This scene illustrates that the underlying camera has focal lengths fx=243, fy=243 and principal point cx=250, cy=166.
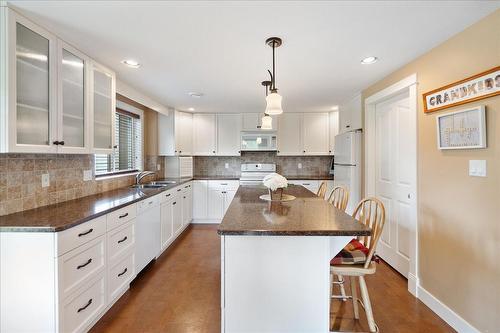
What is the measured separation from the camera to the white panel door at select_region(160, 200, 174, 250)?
10.5ft

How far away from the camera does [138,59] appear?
233 cm

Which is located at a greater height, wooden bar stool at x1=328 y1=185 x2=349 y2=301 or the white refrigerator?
the white refrigerator

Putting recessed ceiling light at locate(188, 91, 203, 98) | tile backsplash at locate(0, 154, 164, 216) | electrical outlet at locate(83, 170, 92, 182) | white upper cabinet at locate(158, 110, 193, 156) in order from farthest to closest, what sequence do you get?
white upper cabinet at locate(158, 110, 193, 156) < recessed ceiling light at locate(188, 91, 203, 98) < electrical outlet at locate(83, 170, 92, 182) < tile backsplash at locate(0, 154, 164, 216)

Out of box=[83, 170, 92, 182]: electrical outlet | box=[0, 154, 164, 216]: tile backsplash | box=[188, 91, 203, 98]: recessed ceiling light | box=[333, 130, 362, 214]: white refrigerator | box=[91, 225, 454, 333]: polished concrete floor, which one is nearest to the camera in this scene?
box=[0, 154, 164, 216]: tile backsplash

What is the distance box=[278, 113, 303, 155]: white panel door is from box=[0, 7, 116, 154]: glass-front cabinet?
10.5 feet

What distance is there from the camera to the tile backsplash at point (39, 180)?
1720 mm

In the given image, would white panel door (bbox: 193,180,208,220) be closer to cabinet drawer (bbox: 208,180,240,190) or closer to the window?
cabinet drawer (bbox: 208,180,240,190)

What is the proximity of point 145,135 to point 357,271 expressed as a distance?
3.92m

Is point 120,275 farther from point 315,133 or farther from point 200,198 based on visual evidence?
point 315,133

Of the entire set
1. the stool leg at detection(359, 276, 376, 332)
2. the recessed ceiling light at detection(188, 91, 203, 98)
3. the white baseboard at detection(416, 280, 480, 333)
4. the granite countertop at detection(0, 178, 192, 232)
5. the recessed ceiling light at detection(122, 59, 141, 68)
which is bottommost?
the white baseboard at detection(416, 280, 480, 333)

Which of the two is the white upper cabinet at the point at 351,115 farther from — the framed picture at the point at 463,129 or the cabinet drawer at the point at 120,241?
the cabinet drawer at the point at 120,241

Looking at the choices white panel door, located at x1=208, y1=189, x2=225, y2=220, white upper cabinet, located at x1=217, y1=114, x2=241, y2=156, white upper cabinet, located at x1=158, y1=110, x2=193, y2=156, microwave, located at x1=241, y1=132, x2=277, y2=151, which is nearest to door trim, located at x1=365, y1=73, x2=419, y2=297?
microwave, located at x1=241, y1=132, x2=277, y2=151

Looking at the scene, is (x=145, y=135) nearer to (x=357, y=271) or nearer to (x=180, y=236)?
(x=180, y=236)

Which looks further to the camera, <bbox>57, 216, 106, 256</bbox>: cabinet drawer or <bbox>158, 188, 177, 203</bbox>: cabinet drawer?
<bbox>158, 188, 177, 203</bbox>: cabinet drawer
